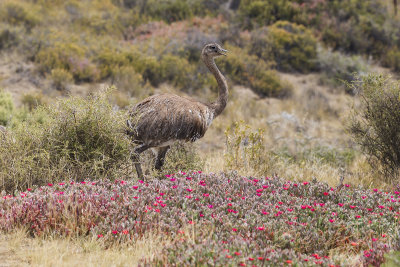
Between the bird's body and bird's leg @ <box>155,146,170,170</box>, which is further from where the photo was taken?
bird's leg @ <box>155,146,170,170</box>

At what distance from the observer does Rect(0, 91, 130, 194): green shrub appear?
5.96 m

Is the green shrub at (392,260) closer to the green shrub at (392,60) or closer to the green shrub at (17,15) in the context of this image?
the green shrub at (17,15)

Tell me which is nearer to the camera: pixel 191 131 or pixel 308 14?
pixel 191 131

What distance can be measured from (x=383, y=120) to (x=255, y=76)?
372 inches

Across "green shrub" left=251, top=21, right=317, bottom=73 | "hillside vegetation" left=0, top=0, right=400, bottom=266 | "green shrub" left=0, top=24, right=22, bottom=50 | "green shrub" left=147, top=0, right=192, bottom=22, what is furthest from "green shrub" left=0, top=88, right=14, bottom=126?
"green shrub" left=147, top=0, right=192, bottom=22

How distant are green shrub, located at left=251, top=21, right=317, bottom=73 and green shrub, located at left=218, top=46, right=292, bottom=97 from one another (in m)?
1.35

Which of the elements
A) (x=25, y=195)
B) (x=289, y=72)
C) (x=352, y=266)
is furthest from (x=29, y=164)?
(x=289, y=72)

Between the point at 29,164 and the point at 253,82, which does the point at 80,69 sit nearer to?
the point at 253,82

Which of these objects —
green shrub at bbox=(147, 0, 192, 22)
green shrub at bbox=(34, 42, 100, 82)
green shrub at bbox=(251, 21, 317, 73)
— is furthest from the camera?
green shrub at bbox=(147, 0, 192, 22)

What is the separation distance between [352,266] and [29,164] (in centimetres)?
405

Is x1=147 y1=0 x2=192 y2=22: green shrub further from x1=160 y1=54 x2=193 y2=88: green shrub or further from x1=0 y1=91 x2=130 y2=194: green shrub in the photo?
x1=0 y1=91 x2=130 y2=194: green shrub

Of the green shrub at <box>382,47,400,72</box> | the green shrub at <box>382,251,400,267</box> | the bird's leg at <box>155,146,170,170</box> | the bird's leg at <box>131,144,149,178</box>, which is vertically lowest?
the green shrub at <box>382,47,400,72</box>

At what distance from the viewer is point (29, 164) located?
19.5ft

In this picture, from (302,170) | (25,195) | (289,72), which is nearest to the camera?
(25,195)
